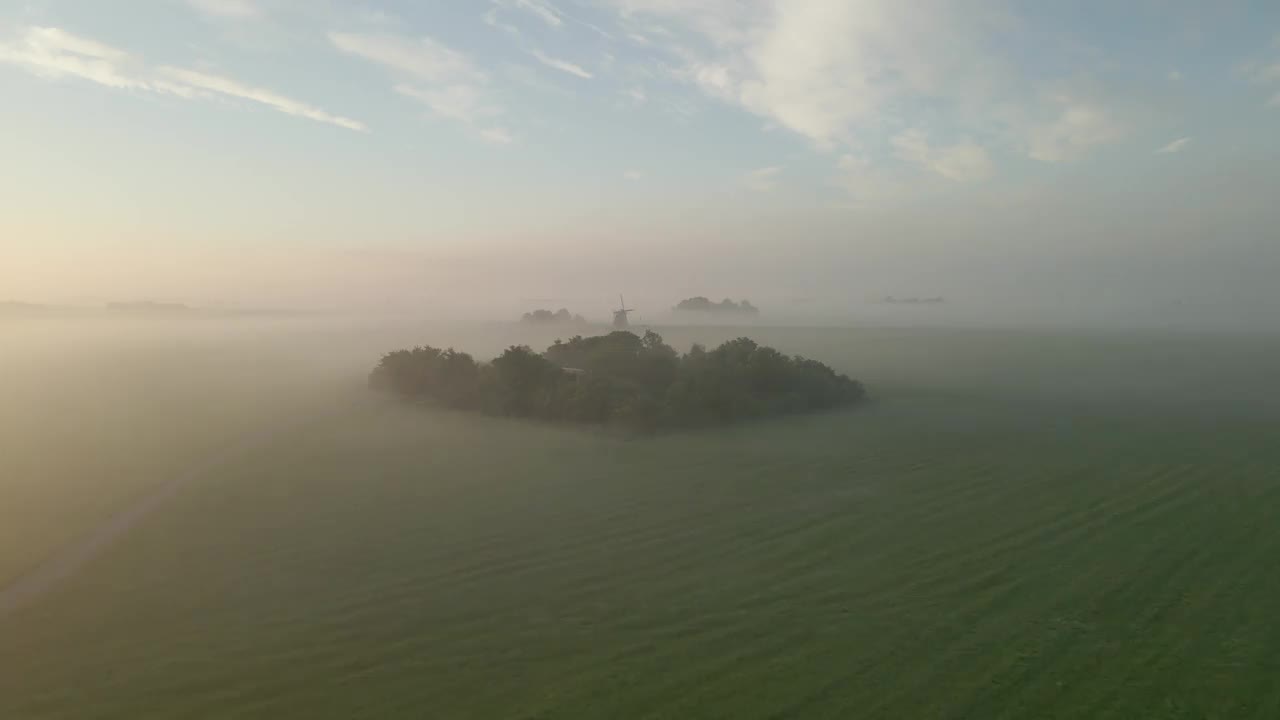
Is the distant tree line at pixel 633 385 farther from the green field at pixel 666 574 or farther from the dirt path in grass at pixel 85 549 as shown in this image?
the dirt path in grass at pixel 85 549

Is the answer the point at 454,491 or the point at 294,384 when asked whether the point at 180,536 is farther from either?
the point at 294,384

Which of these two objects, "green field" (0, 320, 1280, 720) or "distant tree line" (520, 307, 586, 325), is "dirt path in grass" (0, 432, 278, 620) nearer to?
"green field" (0, 320, 1280, 720)

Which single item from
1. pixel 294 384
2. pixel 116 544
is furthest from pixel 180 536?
pixel 294 384

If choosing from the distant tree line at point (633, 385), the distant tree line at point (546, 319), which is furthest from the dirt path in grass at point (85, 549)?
the distant tree line at point (546, 319)

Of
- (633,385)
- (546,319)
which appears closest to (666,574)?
(633,385)

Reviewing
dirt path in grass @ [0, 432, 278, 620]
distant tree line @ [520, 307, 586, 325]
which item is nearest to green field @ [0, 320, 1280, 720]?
dirt path in grass @ [0, 432, 278, 620]

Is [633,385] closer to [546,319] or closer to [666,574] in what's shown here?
[666,574]
